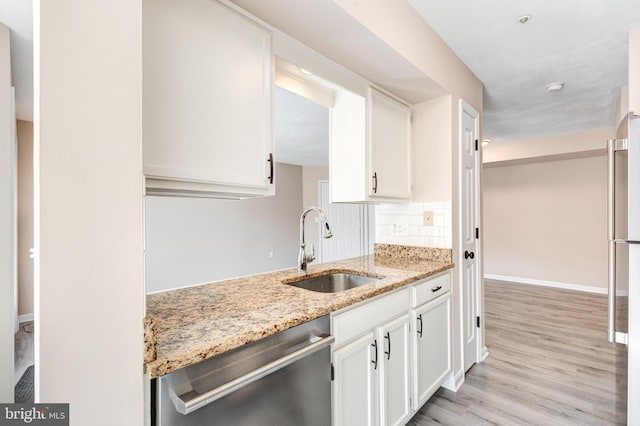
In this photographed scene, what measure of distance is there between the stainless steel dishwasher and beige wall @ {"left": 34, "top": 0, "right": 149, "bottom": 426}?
98 millimetres

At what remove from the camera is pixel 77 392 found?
626mm

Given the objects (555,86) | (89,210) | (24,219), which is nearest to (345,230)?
(555,86)

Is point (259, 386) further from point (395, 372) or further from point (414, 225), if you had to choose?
point (414, 225)

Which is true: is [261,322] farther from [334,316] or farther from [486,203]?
[486,203]

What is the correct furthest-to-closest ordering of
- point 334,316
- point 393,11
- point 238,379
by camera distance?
point 393,11 < point 334,316 < point 238,379

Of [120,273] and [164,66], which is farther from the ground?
[164,66]

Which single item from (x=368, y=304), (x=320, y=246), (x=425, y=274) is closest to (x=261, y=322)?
(x=368, y=304)

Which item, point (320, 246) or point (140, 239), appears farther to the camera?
point (320, 246)

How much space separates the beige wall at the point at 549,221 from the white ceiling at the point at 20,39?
630 centimetres

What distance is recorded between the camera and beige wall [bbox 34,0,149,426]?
60 centimetres

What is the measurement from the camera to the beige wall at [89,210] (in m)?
0.60

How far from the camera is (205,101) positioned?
3.77ft

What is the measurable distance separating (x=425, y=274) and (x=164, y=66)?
1.65m

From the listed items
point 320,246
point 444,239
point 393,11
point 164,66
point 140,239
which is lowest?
point 320,246
